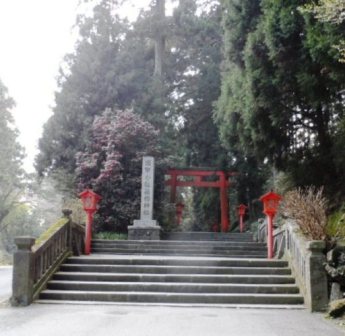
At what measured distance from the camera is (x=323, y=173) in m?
12.1

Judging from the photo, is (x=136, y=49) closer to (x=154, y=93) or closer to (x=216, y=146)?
(x=154, y=93)

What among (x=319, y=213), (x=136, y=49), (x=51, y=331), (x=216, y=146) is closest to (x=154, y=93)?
→ (x=136, y=49)

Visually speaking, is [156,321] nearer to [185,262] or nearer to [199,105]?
[185,262]

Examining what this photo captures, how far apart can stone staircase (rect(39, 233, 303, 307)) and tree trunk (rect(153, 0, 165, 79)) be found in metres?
14.9

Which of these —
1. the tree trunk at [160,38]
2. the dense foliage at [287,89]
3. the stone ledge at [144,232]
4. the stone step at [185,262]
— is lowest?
the stone step at [185,262]

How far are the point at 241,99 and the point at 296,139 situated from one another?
1.98m

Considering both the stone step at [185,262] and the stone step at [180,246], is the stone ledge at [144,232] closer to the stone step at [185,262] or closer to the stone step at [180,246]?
the stone step at [180,246]

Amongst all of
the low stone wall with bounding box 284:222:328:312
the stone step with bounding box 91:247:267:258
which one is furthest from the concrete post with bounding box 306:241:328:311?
the stone step with bounding box 91:247:267:258

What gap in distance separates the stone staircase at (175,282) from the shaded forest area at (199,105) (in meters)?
3.02

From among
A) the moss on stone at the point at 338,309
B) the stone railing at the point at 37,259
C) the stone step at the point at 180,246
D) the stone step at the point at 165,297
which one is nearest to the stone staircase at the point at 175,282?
the stone step at the point at 165,297

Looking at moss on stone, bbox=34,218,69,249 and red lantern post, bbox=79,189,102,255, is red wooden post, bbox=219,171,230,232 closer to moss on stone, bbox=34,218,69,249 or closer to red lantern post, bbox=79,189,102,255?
red lantern post, bbox=79,189,102,255

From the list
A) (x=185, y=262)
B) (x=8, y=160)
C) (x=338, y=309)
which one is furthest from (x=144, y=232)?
(x=8, y=160)

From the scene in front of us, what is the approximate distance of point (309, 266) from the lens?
715 cm

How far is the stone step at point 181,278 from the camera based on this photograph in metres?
8.58
